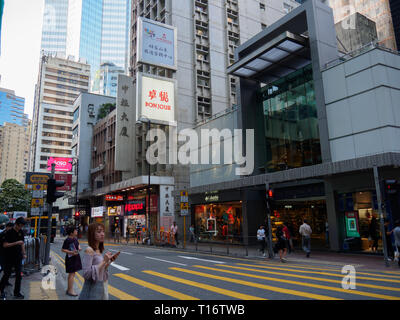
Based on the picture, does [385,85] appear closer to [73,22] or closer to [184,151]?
[184,151]

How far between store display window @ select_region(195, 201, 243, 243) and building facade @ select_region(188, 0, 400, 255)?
98 mm

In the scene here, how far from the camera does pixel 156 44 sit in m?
30.9

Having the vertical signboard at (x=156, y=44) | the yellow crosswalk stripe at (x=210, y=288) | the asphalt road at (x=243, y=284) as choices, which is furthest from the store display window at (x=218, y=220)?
the yellow crosswalk stripe at (x=210, y=288)

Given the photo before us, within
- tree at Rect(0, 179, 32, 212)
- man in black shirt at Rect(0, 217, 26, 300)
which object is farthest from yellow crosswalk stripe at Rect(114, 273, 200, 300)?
tree at Rect(0, 179, 32, 212)

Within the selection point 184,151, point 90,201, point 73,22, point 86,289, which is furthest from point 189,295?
point 73,22

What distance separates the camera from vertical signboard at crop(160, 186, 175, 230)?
34.2 metres

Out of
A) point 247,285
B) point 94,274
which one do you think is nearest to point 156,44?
point 247,285

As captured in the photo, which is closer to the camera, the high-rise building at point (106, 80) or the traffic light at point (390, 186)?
the traffic light at point (390, 186)

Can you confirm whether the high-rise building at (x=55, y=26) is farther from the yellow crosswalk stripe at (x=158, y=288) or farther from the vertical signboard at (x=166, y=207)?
the yellow crosswalk stripe at (x=158, y=288)

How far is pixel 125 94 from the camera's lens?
3800 cm

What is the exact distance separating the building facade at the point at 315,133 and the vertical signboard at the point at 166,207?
624 centimetres

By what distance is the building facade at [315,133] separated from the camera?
16.7m

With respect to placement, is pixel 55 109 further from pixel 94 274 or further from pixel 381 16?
pixel 94 274

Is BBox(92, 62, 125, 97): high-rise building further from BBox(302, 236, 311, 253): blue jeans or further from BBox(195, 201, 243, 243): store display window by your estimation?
BBox(302, 236, 311, 253): blue jeans
